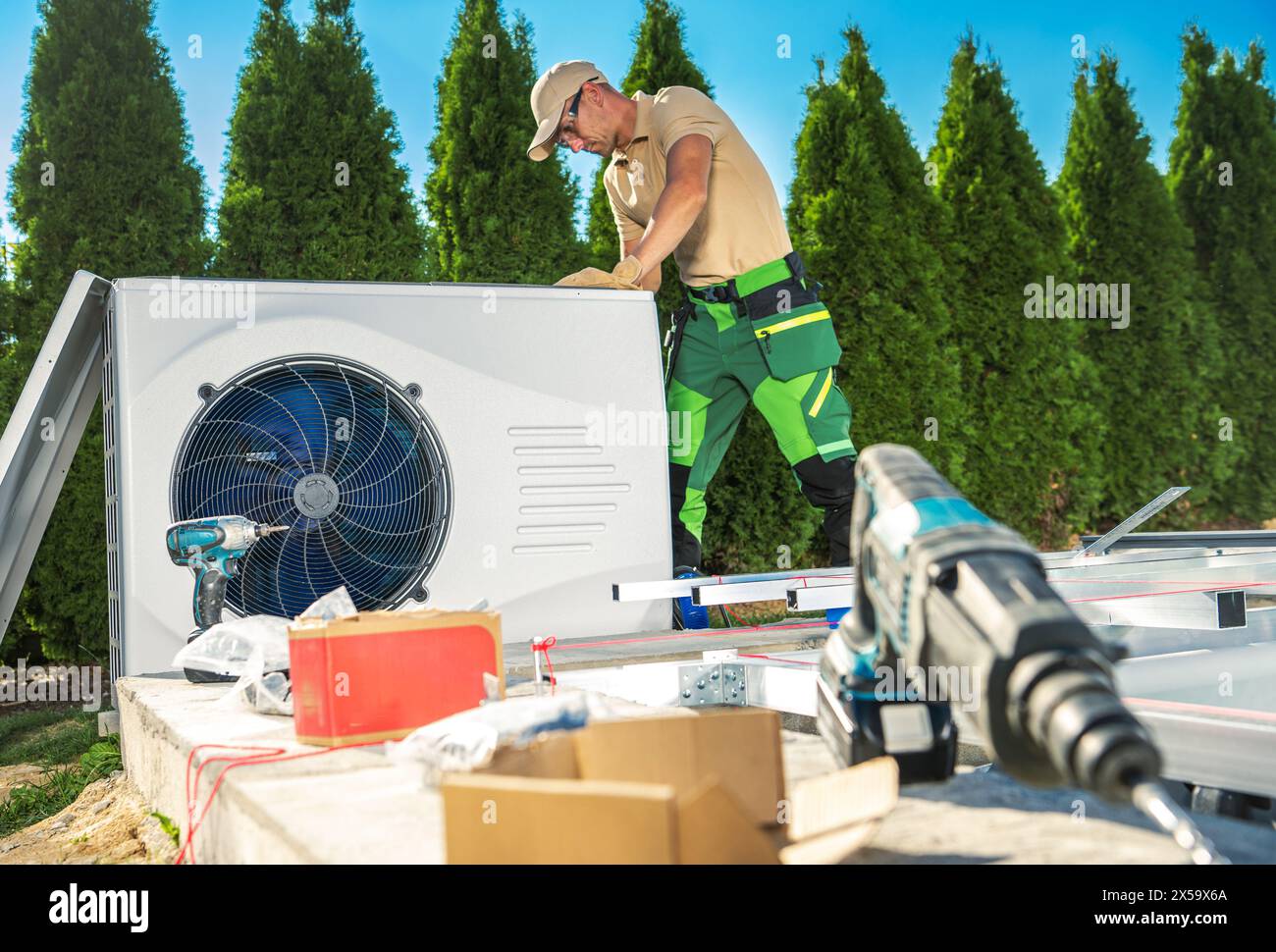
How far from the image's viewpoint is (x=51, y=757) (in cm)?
316

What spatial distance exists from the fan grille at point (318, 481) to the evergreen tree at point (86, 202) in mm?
2142

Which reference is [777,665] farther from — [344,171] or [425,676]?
[344,171]

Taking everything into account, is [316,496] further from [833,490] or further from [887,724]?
[887,724]

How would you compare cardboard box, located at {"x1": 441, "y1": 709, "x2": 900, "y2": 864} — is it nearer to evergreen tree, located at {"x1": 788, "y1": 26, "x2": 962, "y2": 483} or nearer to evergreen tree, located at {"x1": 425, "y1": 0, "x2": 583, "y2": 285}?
evergreen tree, located at {"x1": 425, "y1": 0, "x2": 583, "y2": 285}

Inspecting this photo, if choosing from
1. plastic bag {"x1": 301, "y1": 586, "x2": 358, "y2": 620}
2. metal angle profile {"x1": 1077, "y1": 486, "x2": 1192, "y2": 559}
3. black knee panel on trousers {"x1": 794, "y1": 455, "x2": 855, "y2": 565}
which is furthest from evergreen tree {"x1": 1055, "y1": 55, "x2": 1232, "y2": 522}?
plastic bag {"x1": 301, "y1": 586, "x2": 358, "y2": 620}

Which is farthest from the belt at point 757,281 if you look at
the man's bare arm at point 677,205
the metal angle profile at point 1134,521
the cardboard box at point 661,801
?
the cardboard box at point 661,801

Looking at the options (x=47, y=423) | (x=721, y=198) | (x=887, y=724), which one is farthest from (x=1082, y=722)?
(x=47, y=423)

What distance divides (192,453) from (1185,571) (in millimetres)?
2391

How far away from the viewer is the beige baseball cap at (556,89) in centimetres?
294

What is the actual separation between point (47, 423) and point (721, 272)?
177cm

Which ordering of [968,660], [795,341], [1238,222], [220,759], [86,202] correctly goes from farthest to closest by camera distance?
1. [1238,222]
2. [86,202]
3. [795,341]
4. [220,759]
5. [968,660]

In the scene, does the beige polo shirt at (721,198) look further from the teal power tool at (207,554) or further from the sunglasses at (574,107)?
the teal power tool at (207,554)

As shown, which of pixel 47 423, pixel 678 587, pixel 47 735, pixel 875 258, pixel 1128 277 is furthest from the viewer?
pixel 1128 277

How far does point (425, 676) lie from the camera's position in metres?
1.55
